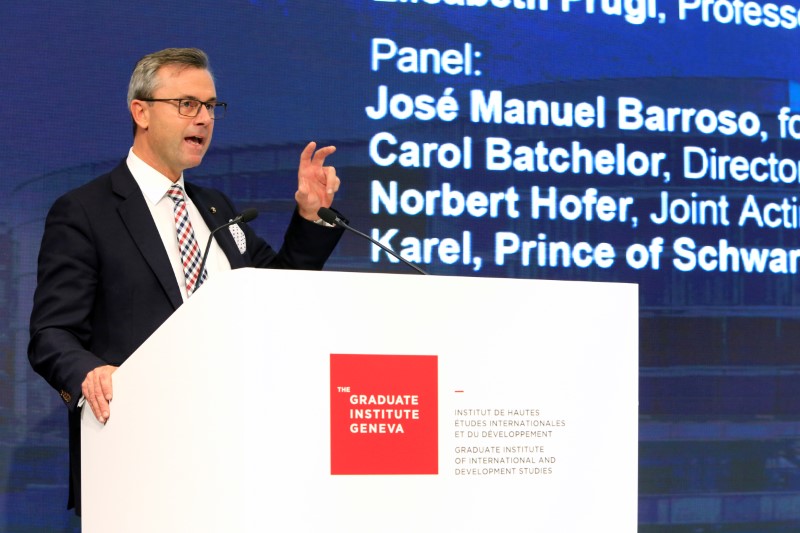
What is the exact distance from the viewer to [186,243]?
2414 mm

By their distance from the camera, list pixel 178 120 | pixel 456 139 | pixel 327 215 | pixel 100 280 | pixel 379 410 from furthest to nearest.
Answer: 1. pixel 456 139
2. pixel 178 120
3. pixel 100 280
4. pixel 327 215
5. pixel 379 410

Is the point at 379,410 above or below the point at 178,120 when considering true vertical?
below

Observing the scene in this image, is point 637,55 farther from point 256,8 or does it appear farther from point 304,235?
point 304,235

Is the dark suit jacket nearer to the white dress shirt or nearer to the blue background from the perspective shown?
the white dress shirt

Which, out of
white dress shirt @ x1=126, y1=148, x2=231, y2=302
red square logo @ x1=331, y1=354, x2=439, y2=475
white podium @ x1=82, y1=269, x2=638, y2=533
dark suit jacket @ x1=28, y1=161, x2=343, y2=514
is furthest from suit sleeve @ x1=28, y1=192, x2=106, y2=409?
red square logo @ x1=331, y1=354, x2=439, y2=475

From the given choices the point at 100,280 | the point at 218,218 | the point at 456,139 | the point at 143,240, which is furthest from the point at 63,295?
the point at 456,139

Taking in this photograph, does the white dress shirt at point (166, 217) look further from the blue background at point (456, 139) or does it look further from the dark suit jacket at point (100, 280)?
the blue background at point (456, 139)

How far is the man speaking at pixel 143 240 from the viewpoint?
2.24m

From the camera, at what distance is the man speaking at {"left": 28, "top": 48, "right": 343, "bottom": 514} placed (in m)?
2.24

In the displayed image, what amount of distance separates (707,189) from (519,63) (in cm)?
89

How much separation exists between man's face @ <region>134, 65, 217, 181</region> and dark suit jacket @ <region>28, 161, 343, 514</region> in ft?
0.37

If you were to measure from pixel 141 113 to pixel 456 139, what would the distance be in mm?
1801

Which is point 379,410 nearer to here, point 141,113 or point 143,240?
point 143,240

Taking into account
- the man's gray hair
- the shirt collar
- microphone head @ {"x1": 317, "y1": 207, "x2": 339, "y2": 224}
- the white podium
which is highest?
the man's gray hair
